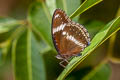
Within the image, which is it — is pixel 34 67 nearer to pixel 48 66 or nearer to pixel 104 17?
pixel 48 66

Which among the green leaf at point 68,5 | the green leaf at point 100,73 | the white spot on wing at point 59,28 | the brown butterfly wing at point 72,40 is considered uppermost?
the green leaf at point 68,5

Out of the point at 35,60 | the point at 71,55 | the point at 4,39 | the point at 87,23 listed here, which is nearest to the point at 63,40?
the point at 71,55

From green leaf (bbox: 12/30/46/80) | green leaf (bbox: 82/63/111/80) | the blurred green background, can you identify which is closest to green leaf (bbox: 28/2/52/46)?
the blurred green background

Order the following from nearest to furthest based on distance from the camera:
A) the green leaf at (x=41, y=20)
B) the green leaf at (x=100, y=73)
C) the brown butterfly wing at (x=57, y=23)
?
the brown butterfly wing at (x=57, y=23) → the green leaf at (x=41, y=20) → the green leaf at (x=100, y=73)

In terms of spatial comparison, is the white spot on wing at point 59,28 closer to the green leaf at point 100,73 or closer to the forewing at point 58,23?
the forewing at point 58,23

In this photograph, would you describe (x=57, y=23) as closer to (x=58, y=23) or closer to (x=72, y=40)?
(x=58, y=23)

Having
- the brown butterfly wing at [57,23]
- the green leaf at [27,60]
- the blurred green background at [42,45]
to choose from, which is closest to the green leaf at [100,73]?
the blurred green background at [42,45]
